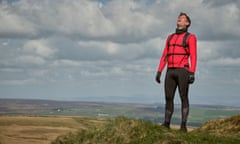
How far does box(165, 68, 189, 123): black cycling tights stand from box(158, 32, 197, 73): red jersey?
195 millimetres

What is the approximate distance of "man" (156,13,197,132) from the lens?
1142cm

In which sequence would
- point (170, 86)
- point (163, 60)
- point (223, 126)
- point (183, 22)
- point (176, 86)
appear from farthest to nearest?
point (223, 126) < point (163, 60) < point (176, 86) < point (170, 86) < point (183, 22)

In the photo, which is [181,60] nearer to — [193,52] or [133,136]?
[193,52]

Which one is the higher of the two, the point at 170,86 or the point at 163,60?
the point at 163,60

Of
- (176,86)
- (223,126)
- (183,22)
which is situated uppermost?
(183,22)

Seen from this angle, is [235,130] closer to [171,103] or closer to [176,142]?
[171,103]

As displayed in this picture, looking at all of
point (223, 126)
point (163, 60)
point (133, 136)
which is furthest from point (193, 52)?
point (223, 126)

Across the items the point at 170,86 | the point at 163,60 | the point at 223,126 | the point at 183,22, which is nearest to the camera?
the point at 183,22

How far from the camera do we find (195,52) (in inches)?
450

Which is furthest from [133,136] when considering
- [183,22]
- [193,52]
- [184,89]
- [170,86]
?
[183,22]

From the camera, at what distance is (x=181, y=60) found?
11547 mm

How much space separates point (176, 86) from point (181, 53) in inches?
45.5

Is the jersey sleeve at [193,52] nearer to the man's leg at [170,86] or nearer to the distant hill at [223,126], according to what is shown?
the man's leg at [170,86]

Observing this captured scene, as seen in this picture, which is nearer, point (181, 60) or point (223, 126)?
point (181, 60)
